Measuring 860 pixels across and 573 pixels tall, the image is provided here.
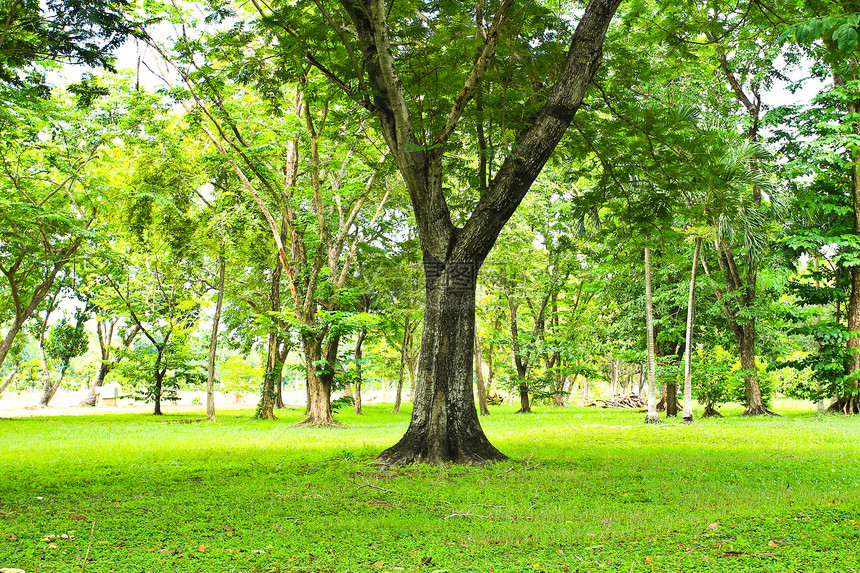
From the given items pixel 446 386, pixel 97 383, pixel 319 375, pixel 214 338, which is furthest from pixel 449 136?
pixel 97 383

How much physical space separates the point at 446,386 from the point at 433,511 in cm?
249

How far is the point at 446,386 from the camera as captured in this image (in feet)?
23.8

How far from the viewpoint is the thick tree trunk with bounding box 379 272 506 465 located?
7246mm

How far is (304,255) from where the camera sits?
15.8 meters

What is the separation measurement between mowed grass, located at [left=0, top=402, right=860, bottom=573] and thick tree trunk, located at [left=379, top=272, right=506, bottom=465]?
408 mm

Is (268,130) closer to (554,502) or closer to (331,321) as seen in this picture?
(331,321)

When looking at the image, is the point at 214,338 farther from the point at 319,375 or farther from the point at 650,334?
the point at 650,334

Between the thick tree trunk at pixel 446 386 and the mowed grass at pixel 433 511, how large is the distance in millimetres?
408

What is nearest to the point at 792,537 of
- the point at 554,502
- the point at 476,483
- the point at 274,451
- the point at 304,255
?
the point at 554,502

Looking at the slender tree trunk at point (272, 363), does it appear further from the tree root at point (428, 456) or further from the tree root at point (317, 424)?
the tree root at point (428, 456)

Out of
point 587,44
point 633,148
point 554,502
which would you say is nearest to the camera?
→ point 554,502

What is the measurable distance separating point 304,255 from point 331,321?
2.28 metres

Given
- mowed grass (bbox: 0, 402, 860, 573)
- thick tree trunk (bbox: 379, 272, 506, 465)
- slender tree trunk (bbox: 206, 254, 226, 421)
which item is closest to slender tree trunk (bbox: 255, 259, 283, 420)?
slender tree trunk (bbox: 206, 254, 226, 421)

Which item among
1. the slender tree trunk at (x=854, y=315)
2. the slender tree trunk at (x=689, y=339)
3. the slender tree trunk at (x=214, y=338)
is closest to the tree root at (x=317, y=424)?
the slender tree trunk at (x=214, y=338)
